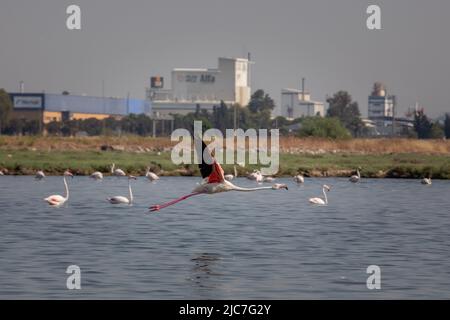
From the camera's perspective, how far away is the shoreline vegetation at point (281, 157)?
59719 mm

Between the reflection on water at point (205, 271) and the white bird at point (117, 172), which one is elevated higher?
the white bird at point (117, 172)

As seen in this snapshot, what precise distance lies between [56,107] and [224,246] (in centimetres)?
14504

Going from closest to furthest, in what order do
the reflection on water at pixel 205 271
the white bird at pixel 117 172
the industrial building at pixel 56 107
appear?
the reflection on water at pixel 205 271, the white bird at pixel 117 172, the industrial building at pixel 56 107

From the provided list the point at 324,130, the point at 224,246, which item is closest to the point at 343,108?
the point at 324,130

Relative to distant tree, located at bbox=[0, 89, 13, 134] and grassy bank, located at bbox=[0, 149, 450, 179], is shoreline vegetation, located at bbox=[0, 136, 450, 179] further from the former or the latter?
distant tree, located at bbox=[0, 89, 13, 134]

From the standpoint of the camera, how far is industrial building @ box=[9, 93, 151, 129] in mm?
168250

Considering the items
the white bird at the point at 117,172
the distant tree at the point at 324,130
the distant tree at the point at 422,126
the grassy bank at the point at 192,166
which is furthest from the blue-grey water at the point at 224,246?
the distant tree at the point at 422,126

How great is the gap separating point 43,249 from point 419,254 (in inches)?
356

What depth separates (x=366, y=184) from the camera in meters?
55.9

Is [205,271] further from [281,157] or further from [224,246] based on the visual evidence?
[281,157]

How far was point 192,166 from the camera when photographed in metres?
60.2

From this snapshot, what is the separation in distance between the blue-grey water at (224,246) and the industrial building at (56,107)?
4581 inches

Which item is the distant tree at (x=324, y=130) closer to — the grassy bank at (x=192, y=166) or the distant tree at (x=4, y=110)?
the grassy bank at (x=192, y=166)
